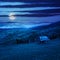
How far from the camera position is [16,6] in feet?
6.80

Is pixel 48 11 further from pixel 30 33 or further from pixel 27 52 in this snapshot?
pixel 27 52

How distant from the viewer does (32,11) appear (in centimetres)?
209

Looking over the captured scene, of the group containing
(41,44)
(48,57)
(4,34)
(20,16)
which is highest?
(20,16)

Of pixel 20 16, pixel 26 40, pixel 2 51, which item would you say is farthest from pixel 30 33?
pixel 2 51

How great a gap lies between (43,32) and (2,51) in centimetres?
47

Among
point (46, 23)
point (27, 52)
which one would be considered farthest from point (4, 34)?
point (46, 23)

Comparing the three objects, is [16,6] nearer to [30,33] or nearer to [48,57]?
[30,33]

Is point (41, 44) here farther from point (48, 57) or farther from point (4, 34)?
point (4, 34)

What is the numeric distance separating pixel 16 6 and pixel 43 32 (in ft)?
1.30

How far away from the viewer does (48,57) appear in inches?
80.7

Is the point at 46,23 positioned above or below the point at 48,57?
above

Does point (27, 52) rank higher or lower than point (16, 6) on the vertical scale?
lower

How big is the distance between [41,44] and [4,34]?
1.31 ft

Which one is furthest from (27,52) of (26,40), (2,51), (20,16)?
(20,16)
